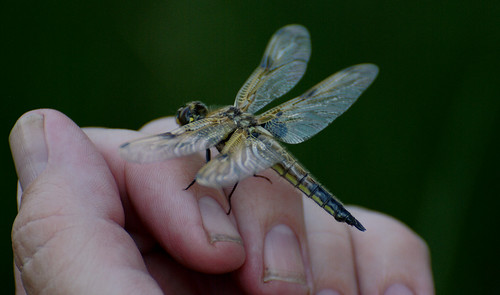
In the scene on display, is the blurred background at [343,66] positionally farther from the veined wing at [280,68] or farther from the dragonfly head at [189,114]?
the dragonfly head at [189,114]

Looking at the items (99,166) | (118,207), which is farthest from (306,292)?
(99,166)

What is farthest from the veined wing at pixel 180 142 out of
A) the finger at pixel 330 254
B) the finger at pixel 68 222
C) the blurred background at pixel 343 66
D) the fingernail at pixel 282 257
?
the blurred background at pixel 343 66

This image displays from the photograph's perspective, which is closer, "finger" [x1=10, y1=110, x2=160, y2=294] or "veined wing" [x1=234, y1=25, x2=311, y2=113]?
"finger" [x1=10, y1=110, x2=160, y2=294]

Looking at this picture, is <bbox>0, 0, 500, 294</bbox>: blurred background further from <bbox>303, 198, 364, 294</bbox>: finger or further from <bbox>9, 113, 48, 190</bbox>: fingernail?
<bbox>9, 113, 48, 190</bbox>: fingernail

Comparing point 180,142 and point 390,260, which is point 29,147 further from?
point 390,260

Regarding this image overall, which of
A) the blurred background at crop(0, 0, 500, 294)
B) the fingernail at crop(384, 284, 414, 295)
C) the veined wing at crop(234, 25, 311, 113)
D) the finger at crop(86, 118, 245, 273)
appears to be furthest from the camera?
the blurred background at crop(0, 0, 500, 294)

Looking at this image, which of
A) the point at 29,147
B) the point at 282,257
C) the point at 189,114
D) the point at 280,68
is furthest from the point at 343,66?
the point at 29,147

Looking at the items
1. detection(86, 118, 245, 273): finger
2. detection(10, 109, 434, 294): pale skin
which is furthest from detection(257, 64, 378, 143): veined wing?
detection(86, 118, 245, 273): finger

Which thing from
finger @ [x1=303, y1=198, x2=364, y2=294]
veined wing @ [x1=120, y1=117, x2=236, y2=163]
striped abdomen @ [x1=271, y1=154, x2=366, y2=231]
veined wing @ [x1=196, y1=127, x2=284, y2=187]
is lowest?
finger @ [x1=303, y1=198, x2=364, y2=294]
